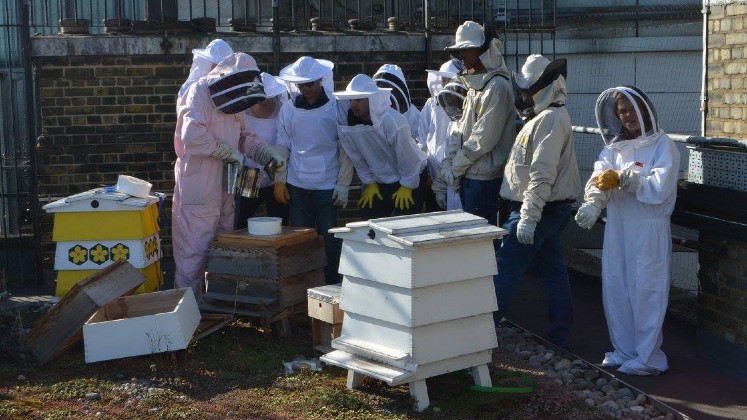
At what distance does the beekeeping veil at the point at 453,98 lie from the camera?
26.7 ft

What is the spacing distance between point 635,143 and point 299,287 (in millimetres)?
2585

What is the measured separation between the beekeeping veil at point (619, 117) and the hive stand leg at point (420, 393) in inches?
84.9

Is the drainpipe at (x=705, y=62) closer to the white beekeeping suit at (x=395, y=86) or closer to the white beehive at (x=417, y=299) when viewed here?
the white beehive at (x=417, y=299)

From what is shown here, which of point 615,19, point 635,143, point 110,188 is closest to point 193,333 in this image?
point 110,188

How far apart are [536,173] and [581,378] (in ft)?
4.48

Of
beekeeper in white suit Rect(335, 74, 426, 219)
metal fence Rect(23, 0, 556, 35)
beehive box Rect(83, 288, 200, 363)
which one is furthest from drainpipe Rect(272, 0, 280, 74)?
beehive box Rect(83, 288, 200, 363)

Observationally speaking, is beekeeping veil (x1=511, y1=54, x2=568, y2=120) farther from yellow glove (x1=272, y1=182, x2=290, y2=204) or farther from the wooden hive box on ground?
yellow glove (x1=272, y1=182, x2=290, y2=204)

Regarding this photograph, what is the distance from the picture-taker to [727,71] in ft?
23.1

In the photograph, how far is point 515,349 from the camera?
7.45m

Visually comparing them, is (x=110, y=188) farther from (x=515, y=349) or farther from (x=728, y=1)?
(x=728, y=1)

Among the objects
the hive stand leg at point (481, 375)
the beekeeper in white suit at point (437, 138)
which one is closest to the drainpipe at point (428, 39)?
the beekeeper in white suit at point (437, 138)

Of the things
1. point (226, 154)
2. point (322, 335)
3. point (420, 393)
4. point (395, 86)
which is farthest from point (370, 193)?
point (420, 393)

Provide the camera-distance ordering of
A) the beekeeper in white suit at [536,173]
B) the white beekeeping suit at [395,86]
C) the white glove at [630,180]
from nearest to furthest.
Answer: the white glove at [630,180]
the beekeeper in white suit at [536,173]
the white beekeeping suit at [395,86]

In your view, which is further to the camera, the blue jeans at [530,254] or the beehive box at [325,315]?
the blue jeans at [530,254]
